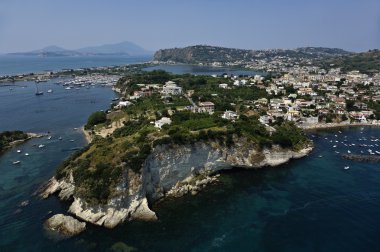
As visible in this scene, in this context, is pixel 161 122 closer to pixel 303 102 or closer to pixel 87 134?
pixel 87 134

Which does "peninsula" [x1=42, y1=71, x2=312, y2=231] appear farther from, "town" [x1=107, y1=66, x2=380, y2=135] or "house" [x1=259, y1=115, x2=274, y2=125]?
"town" [x1=107, y1=66, x2=380, y2=135]

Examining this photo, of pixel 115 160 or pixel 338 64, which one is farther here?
pixel 338 64

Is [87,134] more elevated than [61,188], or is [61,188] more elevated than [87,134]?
[61,188]

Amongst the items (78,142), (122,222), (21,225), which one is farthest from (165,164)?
(78,142)

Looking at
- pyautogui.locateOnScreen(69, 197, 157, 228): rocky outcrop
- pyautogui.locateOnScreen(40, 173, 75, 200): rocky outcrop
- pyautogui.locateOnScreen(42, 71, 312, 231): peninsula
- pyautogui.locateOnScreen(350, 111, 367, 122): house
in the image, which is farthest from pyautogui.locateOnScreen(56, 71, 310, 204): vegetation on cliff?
pyautogui.locateOnScreen(350, 111, 367, 122): house

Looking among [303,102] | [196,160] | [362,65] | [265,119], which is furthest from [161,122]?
[362,65]

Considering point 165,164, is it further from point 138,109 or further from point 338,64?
point 338,64

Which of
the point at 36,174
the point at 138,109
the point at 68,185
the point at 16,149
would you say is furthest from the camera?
the point at 138,109
